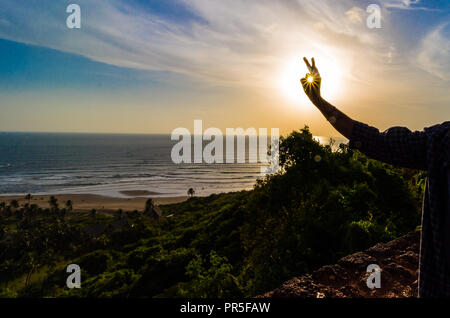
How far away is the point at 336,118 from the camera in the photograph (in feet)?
4.69

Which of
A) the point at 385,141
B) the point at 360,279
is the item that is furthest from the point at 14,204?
the point at 385,141

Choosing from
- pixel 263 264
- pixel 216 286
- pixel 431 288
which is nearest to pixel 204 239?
pixel 216 286

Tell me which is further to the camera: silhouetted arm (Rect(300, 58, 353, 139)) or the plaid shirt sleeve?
silhouetted arm (Rect(300, 58, 353, 139))

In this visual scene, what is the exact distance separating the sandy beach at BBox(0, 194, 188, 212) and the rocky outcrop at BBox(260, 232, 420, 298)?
6658cm

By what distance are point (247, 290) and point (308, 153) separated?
8375 millimetres

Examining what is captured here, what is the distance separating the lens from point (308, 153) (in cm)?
1562

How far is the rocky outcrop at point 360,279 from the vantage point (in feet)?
7.55

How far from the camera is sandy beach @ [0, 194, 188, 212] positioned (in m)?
66.6

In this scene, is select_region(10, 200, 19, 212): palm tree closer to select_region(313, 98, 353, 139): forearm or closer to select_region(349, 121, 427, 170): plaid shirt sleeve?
select_region(313, 98, 353, 139): forearm

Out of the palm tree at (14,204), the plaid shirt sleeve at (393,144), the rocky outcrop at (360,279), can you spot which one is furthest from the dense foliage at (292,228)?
the palm tree at (14,204)

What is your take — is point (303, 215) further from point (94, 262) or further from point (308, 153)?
point (94, 262)

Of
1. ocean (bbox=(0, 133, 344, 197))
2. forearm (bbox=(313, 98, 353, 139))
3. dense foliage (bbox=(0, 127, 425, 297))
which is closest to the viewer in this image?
forearm (bbox=(313, 98, 353, 139))

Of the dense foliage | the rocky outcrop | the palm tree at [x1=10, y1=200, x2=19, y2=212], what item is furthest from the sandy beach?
the rocky outcrop

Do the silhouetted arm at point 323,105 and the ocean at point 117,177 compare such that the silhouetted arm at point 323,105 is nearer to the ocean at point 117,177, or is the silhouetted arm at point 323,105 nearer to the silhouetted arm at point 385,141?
the silhouetted arm at point 385,141
